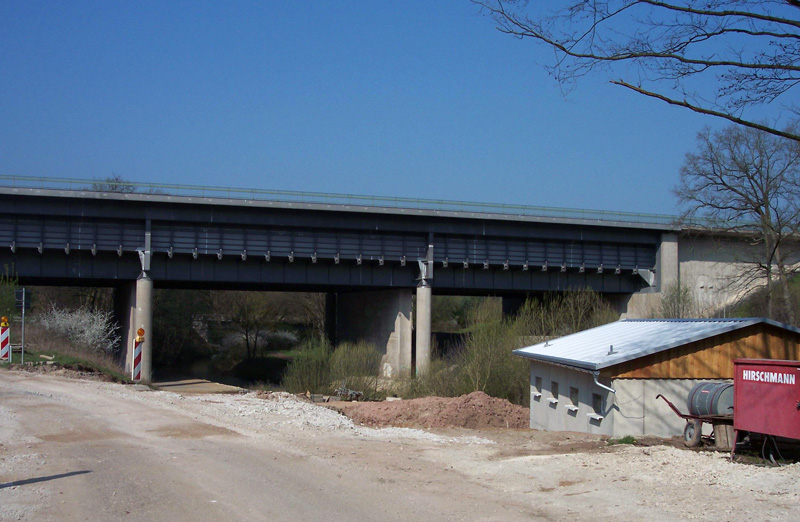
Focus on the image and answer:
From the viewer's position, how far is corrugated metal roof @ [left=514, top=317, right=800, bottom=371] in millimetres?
17016

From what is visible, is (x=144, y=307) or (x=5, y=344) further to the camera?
(x=144, y=307)

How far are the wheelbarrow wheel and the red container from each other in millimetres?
1415

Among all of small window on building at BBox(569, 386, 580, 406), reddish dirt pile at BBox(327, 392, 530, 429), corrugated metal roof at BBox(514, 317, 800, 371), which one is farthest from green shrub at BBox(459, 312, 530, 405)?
small window on building at BBox(569, 386, 580, 406)

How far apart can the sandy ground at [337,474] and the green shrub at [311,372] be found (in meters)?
16.2

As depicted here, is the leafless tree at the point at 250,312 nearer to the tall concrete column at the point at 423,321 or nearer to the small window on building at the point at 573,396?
the tall concrete column at the point at 423,321

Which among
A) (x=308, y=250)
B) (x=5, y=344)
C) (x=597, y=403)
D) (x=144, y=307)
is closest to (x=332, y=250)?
(x=308, y=250)

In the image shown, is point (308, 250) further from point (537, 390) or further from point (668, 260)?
point (668, 260)

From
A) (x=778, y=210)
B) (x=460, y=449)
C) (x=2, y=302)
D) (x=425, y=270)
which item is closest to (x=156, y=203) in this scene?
(x=2, y=302)

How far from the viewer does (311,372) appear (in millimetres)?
32562

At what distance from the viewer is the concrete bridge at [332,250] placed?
1567 inches

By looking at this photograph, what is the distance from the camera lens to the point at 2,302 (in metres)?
32.1

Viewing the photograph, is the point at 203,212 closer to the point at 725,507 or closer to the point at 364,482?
the point at 364,482

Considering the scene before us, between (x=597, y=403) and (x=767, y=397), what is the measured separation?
741cm

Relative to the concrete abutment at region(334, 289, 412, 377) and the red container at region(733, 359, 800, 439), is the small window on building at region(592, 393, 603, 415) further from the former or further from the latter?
the concrete abutment at region(334, 289, 412, 377)
